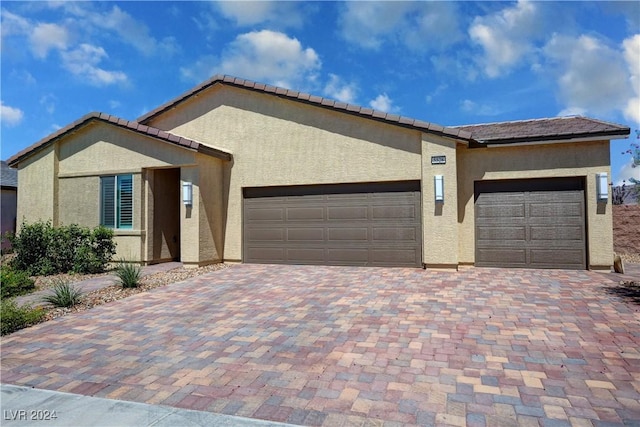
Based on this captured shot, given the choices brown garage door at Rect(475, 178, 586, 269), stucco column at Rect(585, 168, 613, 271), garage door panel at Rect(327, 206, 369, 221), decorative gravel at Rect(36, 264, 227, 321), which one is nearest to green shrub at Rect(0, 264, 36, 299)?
decorative gravel at Rect(36, 264, 227, 321)

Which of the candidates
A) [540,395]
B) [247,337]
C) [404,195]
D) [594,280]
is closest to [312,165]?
[404,195]

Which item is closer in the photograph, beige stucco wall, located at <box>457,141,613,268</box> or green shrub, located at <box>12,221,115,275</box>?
beige stucco wall, located at <box>457,141,613,268</box>

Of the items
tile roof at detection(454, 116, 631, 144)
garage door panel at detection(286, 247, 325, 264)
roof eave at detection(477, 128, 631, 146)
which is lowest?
garage door panel at detection(286, 247, 325, 264)

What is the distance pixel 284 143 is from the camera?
1173 cm

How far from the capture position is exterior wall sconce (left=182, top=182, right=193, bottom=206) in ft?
36.0

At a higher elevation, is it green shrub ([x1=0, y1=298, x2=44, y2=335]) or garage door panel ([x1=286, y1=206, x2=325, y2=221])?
garage door panel ([x1=286, y1=206, x2=325, y2=221])

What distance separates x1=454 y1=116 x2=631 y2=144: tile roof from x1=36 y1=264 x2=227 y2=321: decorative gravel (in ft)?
28.1

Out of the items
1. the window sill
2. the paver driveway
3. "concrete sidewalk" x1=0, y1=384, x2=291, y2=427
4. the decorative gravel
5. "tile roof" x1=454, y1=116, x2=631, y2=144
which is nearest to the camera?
"concrete sidewalk" x1=0, y1=384, x2=291, y2=427

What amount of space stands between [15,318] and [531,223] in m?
11.6

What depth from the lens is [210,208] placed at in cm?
1164

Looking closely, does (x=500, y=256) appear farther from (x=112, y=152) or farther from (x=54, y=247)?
(x=54, y=247)

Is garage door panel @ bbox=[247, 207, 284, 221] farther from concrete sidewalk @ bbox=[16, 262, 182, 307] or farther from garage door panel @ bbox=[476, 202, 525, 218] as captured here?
garage door panel @ bbox=[476, 202, 525, 218]

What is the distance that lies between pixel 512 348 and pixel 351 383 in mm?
2199

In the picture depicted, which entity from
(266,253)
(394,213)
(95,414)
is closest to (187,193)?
(266,253)
